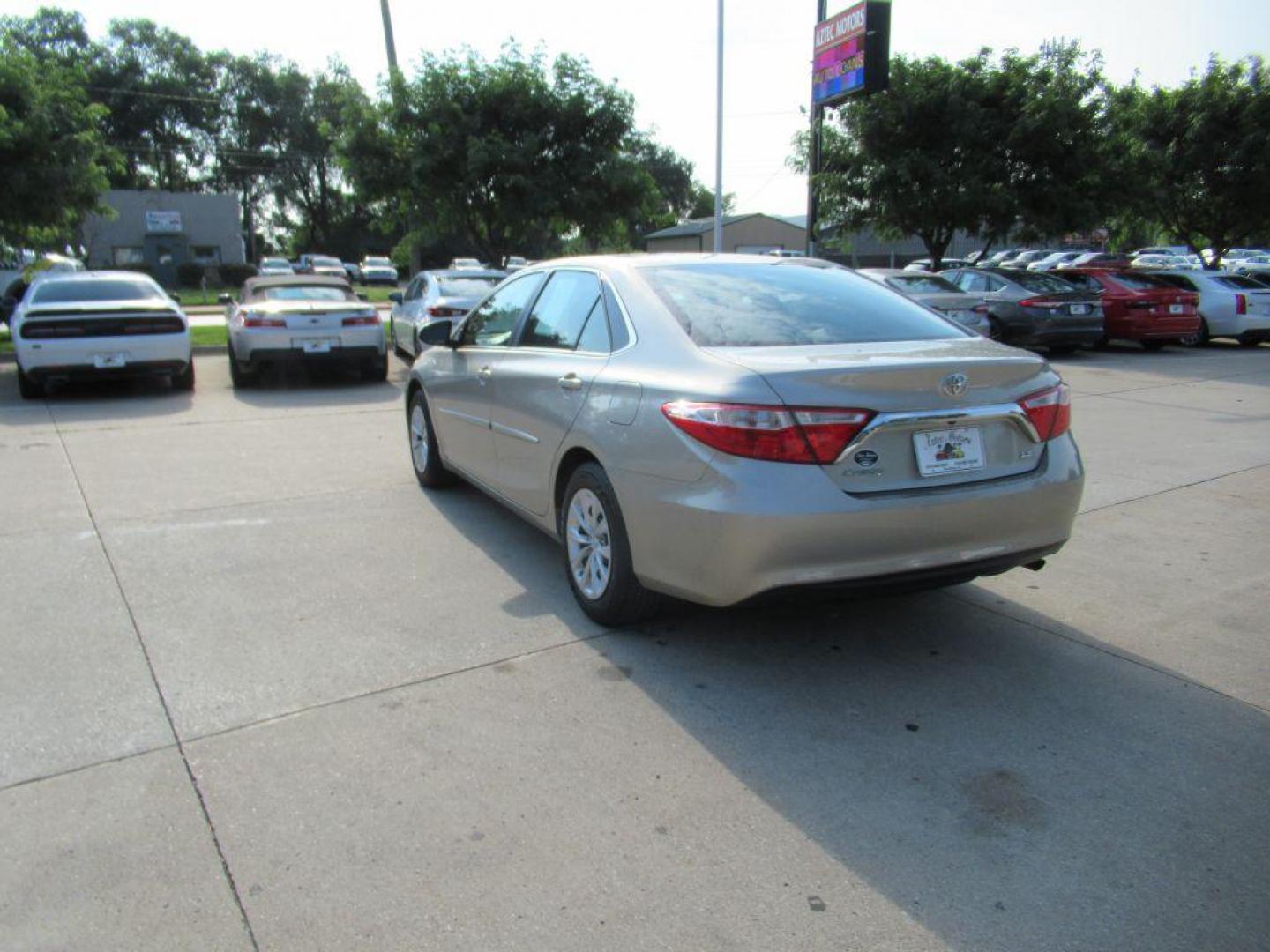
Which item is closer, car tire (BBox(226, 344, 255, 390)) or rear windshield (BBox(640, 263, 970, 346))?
rear windshield (BBox(640, 263, 970, 346))

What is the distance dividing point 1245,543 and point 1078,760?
3137mm

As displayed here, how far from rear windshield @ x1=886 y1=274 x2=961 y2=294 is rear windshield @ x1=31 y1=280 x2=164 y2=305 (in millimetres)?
10994

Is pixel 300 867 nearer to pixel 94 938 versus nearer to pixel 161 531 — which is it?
pixel 94 938

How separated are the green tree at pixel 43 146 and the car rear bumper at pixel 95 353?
4817 millimetres

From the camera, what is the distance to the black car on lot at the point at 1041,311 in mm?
15344

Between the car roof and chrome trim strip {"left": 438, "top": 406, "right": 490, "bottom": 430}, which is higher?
the car roof

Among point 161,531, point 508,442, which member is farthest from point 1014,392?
point 161,531

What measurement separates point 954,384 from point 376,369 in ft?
32.9

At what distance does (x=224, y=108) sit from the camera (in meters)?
70.0

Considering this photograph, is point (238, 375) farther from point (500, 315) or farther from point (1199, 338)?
point (1199, 338)

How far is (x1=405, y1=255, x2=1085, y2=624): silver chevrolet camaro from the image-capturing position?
11.1ft

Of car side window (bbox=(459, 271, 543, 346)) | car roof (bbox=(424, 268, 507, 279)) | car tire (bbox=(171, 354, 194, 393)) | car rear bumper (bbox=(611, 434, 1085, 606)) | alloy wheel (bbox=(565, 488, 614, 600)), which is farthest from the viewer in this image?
car roof (bbox=(424, 268, 507, 279))

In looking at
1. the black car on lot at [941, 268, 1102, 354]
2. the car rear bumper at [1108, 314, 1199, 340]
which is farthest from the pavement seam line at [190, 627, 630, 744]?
the car rear bumper at [1108, 314, 1199, 340]

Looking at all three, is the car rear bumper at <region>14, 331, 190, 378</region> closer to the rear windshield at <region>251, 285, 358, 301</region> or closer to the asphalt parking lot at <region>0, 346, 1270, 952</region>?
the rear windshield at <region>251, 285, 358, 301</region>
